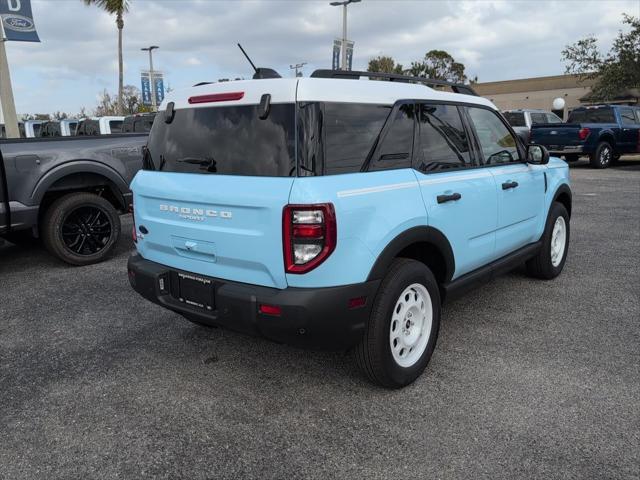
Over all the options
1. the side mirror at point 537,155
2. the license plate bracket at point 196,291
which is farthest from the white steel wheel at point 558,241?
the license plate bracket at point 196,291

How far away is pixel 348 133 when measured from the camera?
283 cm

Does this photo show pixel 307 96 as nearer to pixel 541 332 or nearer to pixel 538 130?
pixel 541 332

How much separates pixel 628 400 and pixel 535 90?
44219 millimetres

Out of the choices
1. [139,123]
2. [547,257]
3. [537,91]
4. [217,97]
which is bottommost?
[547,257]

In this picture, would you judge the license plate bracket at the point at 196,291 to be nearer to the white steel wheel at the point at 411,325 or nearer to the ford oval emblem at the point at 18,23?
the white steel wheel at the point at 411,325

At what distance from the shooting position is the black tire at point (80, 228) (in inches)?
228

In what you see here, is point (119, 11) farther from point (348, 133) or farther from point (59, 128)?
point (348, 133)

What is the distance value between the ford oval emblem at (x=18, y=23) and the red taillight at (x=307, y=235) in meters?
11.5

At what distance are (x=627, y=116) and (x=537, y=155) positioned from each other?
577 inches

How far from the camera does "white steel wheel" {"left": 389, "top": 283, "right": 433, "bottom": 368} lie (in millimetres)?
3074

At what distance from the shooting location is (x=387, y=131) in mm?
3049

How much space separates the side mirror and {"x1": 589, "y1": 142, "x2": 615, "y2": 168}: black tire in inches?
516

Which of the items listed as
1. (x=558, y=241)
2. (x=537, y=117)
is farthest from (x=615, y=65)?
(x=558, y=241)

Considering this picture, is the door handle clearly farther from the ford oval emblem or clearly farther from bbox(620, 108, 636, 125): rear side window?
bbox(620, 108, 636, 125): rear side window
